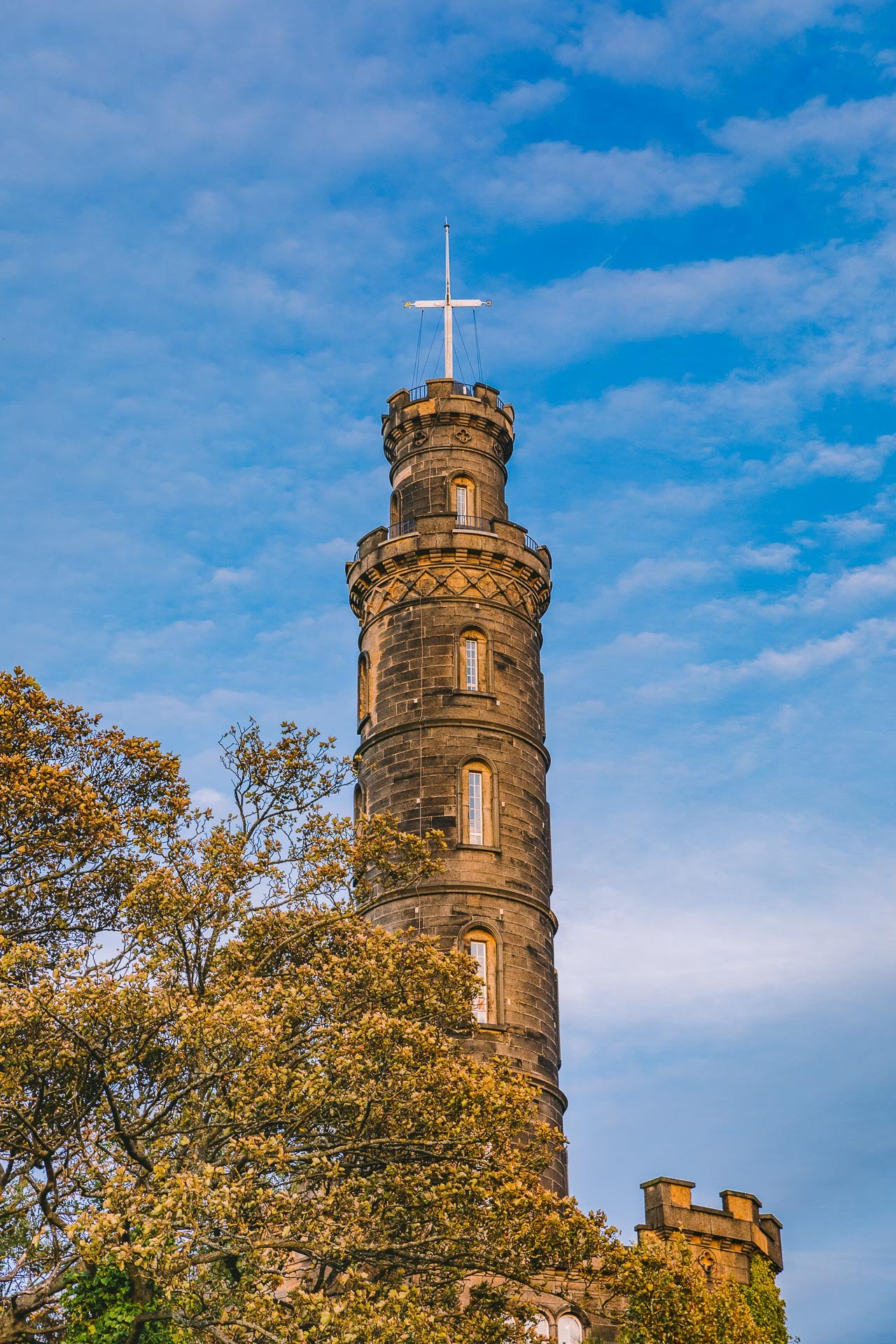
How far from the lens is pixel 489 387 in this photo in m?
45.4

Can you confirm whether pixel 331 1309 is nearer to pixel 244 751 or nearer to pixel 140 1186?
pixel 140 1186

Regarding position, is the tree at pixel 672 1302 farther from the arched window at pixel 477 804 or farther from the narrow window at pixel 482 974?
the arched window at pixel 477 804

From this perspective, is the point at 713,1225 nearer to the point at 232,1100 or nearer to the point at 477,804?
the point at 477,804

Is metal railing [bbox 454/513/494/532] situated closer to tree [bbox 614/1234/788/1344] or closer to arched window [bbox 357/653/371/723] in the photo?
arched window [bbox 357/653/371/723]

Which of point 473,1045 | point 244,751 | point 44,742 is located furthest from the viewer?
point 473,1045

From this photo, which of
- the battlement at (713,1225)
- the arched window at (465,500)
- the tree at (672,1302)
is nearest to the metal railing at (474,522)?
the arched window at (465,500)

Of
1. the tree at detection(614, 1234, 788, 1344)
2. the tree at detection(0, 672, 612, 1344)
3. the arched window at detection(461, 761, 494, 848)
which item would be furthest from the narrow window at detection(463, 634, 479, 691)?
the tree at detection(614, 1234, 788, 1344)

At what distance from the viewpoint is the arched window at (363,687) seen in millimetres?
41469

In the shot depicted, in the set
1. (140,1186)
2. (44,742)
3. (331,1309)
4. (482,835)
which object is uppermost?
(482,835)

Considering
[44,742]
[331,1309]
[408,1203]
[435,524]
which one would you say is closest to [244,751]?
[44,742]

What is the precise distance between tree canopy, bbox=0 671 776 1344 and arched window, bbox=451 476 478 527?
51.6ft

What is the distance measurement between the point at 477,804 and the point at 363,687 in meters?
5.39

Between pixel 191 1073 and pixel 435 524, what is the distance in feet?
69.2

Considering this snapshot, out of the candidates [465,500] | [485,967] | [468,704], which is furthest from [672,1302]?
[465,500]
